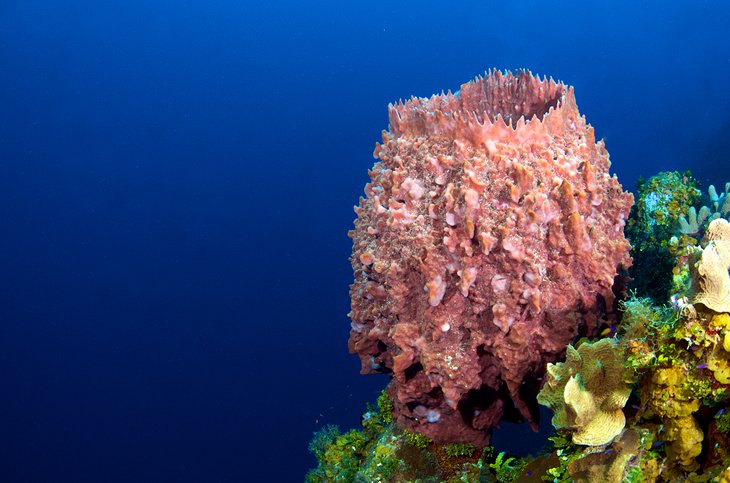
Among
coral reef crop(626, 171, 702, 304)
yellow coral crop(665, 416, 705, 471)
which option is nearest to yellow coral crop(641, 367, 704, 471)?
yellow coral crop(665, 416, 705, 471)

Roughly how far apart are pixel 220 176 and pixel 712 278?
83.1 ft

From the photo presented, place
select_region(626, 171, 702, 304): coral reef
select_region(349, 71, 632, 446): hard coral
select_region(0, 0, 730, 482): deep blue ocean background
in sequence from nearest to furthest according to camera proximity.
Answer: select_region(349, 71, 632, 446): hard coral < select_region(626, 171, 702, 304): coral reef < select_region(0, 0, 730, 482): deep blue ocean background

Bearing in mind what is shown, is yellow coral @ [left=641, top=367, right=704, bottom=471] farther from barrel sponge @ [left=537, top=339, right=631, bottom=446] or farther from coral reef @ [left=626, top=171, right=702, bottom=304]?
coral reef @ [left=626, top=171, right=702, bottom=304]

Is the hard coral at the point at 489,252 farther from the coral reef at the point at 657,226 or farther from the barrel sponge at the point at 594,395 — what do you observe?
the coral reef at the point at 657,226

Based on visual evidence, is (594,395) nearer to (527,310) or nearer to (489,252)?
(527,310)

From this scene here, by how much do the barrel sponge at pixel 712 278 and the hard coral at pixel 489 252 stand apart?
37.9 inches

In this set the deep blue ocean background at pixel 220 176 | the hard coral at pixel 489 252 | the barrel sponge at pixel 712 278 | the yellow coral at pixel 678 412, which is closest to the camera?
the barrel sponge at pixel 712 278

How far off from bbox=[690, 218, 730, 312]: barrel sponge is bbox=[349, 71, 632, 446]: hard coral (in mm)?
964

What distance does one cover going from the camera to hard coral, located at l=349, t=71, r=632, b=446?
3.23 m

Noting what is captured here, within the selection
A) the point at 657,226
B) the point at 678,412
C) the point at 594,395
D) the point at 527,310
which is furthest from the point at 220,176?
the point at 678,412

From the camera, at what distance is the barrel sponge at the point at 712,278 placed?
2154 mm

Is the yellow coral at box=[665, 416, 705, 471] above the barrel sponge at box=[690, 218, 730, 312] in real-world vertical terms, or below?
below

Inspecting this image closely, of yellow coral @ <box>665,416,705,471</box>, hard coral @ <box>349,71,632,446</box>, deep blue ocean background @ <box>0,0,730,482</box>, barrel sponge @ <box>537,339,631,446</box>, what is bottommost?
yellow coral @ <box>665,416,705,471</box>

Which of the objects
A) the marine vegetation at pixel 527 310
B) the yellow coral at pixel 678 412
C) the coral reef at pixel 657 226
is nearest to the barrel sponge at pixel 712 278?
the marine vegetation at pixel 527 310
